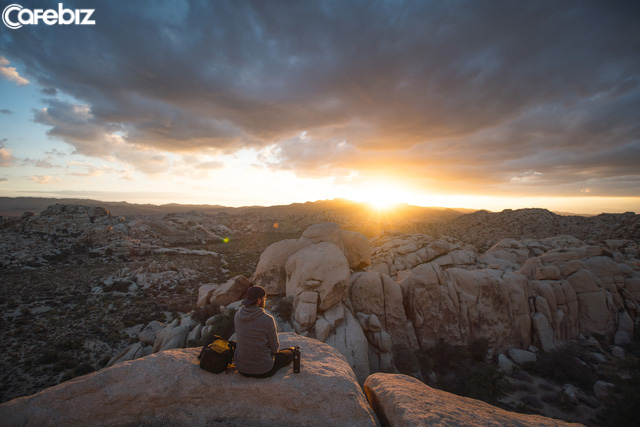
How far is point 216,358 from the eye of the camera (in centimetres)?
627

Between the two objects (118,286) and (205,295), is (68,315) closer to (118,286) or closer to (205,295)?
(118,286)

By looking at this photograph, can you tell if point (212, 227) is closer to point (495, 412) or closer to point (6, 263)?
point (6, 263)

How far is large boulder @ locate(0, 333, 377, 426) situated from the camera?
520cm

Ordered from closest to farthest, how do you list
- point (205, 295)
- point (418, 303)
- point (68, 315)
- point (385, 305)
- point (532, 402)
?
point (532, 402) → point (385, 305) → point (418, 303) → point (205, 295) → point (68, 315)

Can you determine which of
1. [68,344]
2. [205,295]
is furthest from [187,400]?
[68,344]

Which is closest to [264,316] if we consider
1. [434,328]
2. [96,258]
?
[434,328]

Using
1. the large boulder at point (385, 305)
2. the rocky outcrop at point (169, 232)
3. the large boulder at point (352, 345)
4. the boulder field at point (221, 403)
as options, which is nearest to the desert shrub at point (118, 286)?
the large boulder at point (385, 305)

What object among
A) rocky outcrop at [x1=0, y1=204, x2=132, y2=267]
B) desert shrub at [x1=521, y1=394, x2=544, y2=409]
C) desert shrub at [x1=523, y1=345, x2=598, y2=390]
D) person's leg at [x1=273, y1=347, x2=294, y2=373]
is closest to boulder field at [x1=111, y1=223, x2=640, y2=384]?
desert shrub at [x1=523, y1=345, x2=598, y2=390]

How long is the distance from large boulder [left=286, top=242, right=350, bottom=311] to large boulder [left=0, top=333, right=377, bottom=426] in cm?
694

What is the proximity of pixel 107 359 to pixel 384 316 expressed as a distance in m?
17.2

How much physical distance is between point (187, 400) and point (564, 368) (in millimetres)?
20168

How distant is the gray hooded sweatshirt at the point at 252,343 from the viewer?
610 cm

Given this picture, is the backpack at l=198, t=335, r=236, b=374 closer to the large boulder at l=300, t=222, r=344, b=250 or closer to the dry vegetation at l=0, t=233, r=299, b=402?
the large boulder at l=300, t=222, r=344, b=250

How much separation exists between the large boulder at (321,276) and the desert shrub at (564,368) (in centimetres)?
1272
